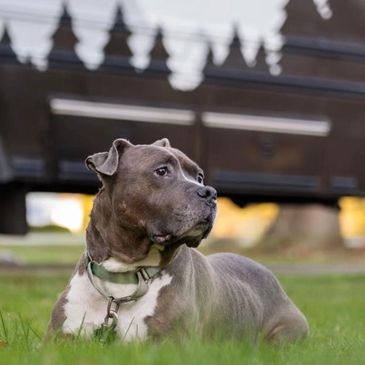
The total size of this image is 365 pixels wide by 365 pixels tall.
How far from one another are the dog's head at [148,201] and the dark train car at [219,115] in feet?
13.0

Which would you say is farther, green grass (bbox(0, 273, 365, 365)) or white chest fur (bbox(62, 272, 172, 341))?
white chest fur (bbox(62, 272, 172, 341))

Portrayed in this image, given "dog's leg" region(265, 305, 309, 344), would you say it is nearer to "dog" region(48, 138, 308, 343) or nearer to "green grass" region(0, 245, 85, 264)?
"dog" region(48, 138, 308, 343)

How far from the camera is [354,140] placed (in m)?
9.25

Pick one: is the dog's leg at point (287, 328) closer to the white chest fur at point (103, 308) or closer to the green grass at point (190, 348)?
the green grass at point (190, 348)

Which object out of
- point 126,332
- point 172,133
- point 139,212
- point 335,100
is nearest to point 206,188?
point 139,212

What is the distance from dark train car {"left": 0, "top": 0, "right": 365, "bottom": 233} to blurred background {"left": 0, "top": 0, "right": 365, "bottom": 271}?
12mm

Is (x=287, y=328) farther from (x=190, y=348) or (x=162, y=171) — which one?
(x=190, y=348)

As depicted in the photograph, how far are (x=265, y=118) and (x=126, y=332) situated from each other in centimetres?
513

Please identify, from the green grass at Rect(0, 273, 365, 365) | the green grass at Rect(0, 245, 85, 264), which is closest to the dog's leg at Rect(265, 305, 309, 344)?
the green grass at Rect(0, 273, 365, 365)

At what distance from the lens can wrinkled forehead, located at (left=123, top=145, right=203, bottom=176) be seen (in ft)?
13.5

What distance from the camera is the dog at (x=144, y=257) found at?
12.8 ft

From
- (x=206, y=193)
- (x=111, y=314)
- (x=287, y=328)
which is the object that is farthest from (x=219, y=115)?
(x=111, y=314)

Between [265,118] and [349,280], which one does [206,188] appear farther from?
[349,280]

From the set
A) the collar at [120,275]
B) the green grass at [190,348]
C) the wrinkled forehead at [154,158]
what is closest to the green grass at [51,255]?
the green grass at [190,348]
